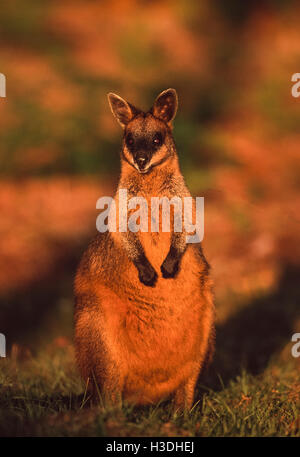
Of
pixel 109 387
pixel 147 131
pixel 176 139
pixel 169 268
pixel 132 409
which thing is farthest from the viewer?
pixel 176 139

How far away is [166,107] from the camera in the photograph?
4.17 metres

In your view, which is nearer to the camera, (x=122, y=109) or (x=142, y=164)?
(x=142, y=164)

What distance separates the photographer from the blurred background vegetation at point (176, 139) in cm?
664

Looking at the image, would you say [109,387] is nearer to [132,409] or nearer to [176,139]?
[132,409]

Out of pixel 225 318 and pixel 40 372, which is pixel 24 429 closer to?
pixel 40 372

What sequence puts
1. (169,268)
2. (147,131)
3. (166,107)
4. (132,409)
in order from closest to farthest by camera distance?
(132,409) → (169,268) → (147,131) → (166,107)

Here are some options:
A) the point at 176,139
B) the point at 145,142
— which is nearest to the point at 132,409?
the point at 145,142

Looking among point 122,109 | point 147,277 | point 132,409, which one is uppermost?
point 122,109

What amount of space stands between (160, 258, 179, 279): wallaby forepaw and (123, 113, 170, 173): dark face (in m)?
0.65

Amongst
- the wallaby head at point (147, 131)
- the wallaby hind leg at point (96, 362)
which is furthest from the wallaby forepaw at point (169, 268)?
the wallaby head at point (147, 131)

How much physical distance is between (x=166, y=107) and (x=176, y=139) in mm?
7665

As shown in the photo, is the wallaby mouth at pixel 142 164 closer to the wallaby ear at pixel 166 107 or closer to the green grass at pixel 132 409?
the wallaby ear at pixel 166 107

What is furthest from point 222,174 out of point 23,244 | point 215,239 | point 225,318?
point 225,318

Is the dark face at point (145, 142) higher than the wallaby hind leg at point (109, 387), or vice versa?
the dark face at point (145, 142)
